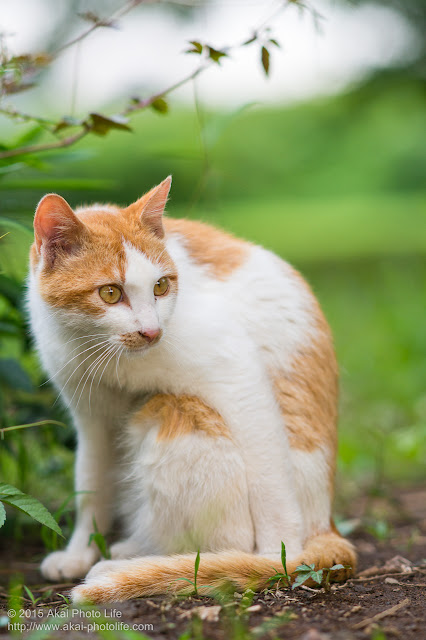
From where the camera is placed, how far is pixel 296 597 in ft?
5.83

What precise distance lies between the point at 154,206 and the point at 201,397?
631 mm

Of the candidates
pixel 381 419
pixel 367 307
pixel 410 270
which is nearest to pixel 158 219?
pixel 381 419

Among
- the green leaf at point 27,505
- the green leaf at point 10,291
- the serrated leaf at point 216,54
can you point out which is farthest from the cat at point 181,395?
the serrated leaf at point 216,54

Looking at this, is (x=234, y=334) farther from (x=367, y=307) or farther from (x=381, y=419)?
(x=367, y=307)

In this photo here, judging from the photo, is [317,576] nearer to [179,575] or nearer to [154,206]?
[179,575]

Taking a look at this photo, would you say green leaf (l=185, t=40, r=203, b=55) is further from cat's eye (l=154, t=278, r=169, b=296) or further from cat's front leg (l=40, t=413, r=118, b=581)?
cat's front leg (l=40, t=413, r=118, b=581)

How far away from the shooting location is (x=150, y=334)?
1800mm

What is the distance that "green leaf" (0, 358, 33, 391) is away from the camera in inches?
93.5

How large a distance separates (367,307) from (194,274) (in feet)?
16.8

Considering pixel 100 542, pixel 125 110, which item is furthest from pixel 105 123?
pixel 100 542

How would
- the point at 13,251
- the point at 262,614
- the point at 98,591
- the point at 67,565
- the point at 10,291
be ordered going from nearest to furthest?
the point at 262,614
the point at 98,591
the point at 67,565
the point at 10,291
the point at 13,251

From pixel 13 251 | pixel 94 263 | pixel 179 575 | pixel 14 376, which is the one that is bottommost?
pixel 179 575

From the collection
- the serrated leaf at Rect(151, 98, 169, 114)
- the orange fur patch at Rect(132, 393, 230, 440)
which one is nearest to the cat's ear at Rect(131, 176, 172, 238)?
the serrated leaf at Rect(151, 98, 169, 114)

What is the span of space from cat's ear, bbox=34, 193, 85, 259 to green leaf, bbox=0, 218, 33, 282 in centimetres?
50
